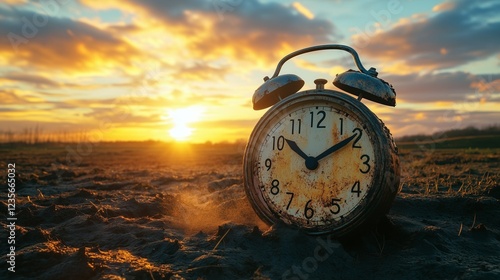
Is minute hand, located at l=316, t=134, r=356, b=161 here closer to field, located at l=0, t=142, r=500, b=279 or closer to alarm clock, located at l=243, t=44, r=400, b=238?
alarm clock, located at l=243, t=44, r=400, b=238

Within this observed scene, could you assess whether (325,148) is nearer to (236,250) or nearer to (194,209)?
(236,250)

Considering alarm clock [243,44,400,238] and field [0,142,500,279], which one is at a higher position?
alarm clock [243,44,400,238]

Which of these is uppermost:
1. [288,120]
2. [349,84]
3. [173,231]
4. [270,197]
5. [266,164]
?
[349,84]

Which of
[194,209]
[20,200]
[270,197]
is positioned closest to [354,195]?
[270,197]

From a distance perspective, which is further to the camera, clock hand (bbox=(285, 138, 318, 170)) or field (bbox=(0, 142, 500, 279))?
clock hand (bbox=(285, 138, 318, 170))

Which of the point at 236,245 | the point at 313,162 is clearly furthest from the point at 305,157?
the point at 236,245

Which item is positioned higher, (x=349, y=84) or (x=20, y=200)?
(x=349, y=84)

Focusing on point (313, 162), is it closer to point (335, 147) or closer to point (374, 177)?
point (335, 147)

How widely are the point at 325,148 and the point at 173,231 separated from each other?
1455 millimetres

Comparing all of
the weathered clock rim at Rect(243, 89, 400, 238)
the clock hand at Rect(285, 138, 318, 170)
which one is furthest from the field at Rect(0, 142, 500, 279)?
the clock hand at Rect(285, 138, 318, 170)

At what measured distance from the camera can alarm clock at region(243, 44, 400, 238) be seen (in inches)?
112

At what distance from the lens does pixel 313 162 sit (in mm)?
3041

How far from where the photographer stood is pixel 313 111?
316cm

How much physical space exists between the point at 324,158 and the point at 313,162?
0.29ft
